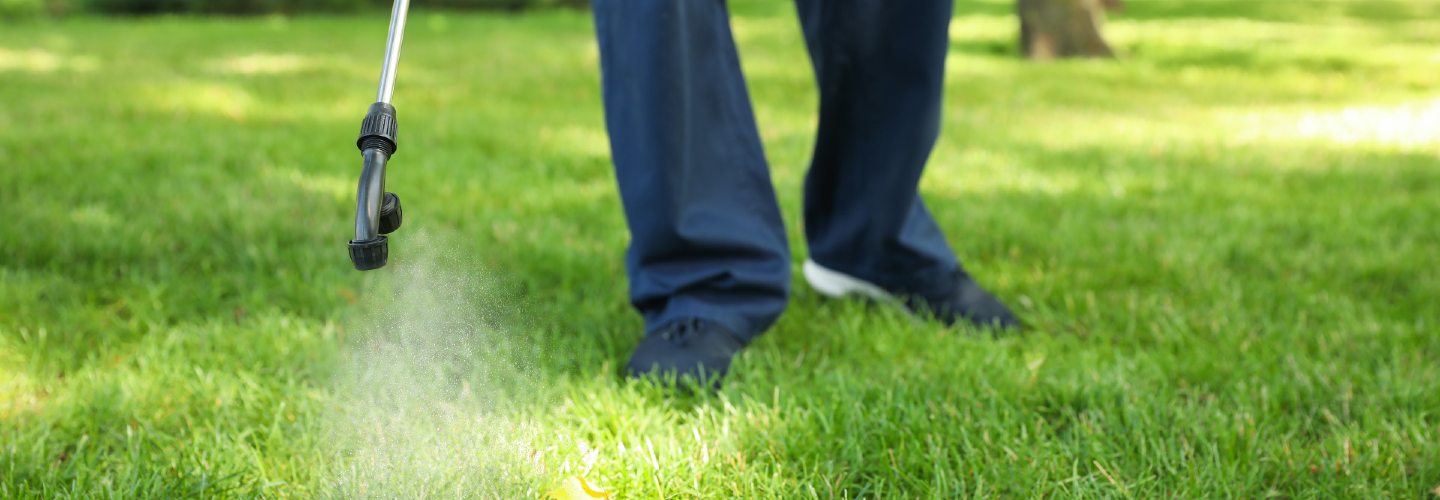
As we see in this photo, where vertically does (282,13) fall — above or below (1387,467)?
below

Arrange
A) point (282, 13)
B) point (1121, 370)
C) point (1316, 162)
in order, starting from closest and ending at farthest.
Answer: point (1121, 370)
point (1316, 162)
point (282, 13)

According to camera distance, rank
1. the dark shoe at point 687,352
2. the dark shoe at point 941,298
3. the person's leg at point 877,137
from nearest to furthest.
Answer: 1. the dark shoe at point 687,352
2. the person's leg at point 877,137
3. the dark shoe at point 941,298

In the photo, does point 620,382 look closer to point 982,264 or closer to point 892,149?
point 892,149

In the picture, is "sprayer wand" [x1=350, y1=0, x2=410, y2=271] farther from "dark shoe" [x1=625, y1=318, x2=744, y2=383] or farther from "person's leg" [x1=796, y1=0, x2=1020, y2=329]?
"person's leg" [x1=796, y1=0, x2=1020, y2=329]

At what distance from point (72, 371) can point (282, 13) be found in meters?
12.8

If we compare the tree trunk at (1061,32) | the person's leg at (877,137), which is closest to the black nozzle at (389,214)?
the person's leg at (877,137)

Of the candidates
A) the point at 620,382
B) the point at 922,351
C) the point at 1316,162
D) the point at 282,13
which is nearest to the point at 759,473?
the point at 620,382

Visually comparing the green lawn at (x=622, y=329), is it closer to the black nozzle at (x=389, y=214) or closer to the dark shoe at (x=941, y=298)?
the dark shoe at (x=941, y=298)

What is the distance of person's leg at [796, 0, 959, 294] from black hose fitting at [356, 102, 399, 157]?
1.01 m

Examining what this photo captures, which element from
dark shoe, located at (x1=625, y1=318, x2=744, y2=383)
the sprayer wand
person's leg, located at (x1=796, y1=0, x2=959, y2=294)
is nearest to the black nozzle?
the sprayer wand

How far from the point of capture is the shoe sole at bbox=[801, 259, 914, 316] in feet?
7.20

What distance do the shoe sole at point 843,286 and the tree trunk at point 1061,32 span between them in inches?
269

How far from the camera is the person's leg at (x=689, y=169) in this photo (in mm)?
1727

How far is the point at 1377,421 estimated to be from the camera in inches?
61.4
